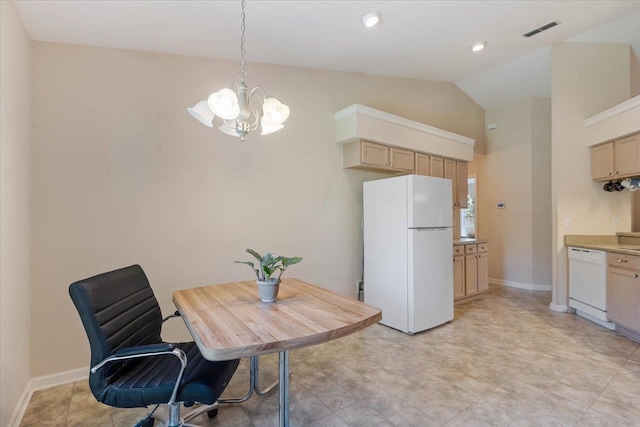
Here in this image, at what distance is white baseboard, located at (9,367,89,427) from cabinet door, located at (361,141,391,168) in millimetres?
3265

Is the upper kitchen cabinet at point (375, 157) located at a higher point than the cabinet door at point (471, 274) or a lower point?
higher

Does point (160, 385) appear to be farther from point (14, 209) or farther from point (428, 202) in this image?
point (428, 202)

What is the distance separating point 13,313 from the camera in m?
1.96

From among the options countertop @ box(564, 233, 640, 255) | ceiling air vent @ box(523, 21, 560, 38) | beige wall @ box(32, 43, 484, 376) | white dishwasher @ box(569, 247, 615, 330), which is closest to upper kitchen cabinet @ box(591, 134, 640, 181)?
countertop @ box(564, 233, 640, 255)

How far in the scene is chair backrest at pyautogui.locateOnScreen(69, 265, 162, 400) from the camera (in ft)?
4.60

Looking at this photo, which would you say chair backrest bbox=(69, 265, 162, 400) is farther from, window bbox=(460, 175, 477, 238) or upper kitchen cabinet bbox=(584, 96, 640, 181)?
window bbox=(460, 175, 477, 238)

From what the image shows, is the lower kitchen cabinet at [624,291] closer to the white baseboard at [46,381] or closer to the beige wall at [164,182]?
the beige wall at [164,182]

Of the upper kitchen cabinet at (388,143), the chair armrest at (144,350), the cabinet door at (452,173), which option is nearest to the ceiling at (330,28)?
the upper kitchen cabinet at (388,143)

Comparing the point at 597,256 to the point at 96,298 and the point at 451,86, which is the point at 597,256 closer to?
the point at 451,86

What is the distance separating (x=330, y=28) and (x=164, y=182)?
2.01 meters

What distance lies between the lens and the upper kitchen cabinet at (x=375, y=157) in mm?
3662

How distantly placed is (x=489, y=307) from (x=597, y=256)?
1.36 meters

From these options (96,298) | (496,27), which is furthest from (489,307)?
(96,298)

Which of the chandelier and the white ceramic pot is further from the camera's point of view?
the white ceramic pot
